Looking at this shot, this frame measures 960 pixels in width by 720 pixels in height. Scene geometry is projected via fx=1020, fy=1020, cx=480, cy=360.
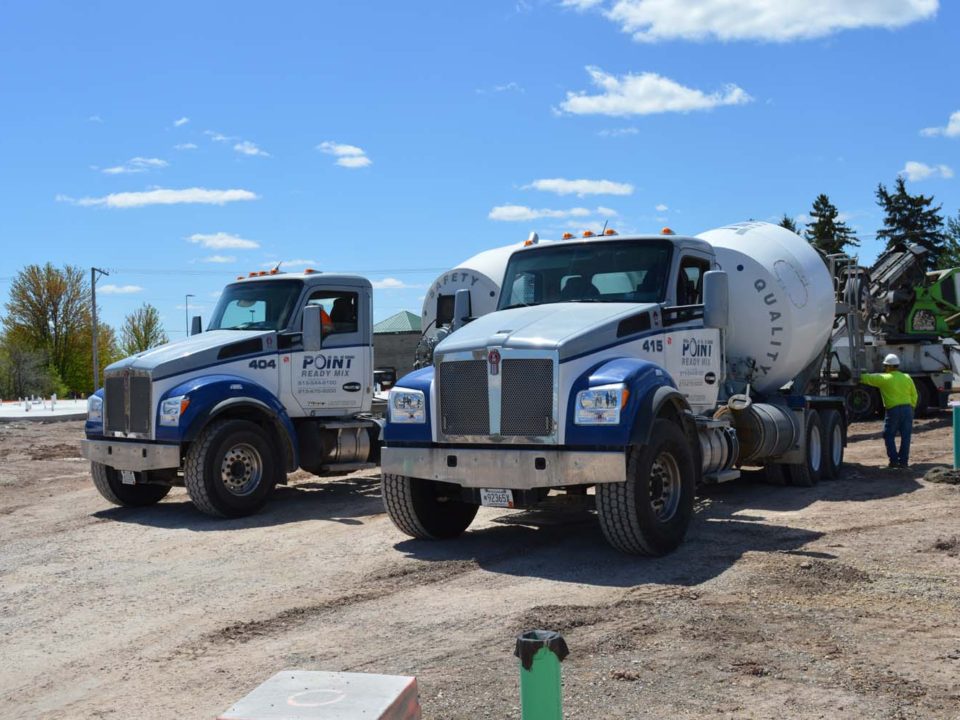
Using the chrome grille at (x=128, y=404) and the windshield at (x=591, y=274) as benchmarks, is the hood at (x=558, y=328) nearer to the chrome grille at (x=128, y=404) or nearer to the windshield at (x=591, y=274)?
the windshield at (x=591, y=274)

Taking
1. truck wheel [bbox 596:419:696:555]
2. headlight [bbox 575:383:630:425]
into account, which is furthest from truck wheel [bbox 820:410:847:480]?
headlight [bbox 575:383:630:425]

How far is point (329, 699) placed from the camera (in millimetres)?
2959

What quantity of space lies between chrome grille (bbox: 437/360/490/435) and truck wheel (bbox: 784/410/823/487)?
20.1 ft

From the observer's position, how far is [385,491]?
351 inches

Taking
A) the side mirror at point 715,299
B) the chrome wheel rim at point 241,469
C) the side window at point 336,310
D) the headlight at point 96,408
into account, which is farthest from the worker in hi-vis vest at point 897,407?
the headlight at point 96,408

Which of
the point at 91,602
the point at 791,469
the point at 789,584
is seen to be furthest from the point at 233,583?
the point at 791,469

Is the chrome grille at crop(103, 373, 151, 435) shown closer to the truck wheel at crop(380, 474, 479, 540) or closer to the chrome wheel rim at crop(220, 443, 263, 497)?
the chrome wheel rim at crop(220, 443, 263, 497)

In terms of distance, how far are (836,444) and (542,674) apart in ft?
38.4

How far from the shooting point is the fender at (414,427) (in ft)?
27.9

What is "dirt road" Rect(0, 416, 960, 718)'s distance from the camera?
513cm

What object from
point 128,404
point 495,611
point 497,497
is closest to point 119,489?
point 128,404

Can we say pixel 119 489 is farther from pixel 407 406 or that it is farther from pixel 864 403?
pixel 864 403

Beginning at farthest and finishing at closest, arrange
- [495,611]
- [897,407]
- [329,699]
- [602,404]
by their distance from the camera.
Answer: [897,407] < [602,404] < [495,611] < [329,699]

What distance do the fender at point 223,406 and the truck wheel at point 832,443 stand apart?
690 centimetres
